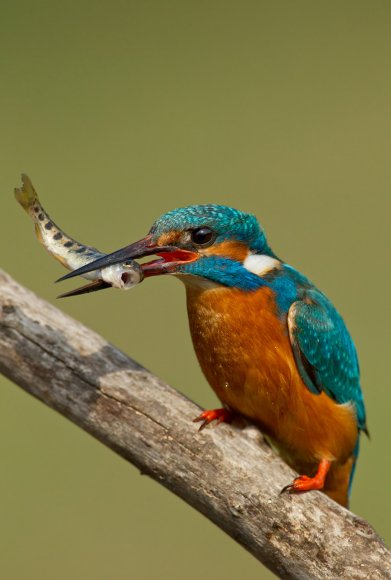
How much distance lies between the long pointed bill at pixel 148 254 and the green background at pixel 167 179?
8.06 ft

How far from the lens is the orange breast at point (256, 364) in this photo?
302 cm

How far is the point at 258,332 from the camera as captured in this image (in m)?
3.03

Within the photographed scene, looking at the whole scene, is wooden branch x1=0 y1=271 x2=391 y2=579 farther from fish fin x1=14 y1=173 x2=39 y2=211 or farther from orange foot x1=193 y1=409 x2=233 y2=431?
fish fin x1=14 y1=173 x2=39 y2=211

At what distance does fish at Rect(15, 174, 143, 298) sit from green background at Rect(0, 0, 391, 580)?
2.45 metres

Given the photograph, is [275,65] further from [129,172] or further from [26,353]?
[26,353]

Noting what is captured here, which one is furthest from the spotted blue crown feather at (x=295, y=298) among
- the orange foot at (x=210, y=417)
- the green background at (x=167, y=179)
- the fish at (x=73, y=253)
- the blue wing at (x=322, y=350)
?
the green background at (x=167, y=179)

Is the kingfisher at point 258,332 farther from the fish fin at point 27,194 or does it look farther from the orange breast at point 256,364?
the fish fin at point 27,194

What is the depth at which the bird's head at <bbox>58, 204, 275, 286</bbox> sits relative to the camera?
2.85 metres

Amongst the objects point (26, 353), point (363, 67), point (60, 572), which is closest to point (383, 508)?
point (60, 572)

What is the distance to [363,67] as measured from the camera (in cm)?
948

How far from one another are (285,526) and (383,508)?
2552mm

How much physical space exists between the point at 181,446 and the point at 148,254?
53 cm

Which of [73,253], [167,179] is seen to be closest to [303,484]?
[73,253]

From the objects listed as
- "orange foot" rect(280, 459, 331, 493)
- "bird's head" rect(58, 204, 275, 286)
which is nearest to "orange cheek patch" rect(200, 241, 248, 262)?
"bird's head" rect(58, 204, 275, 286)
